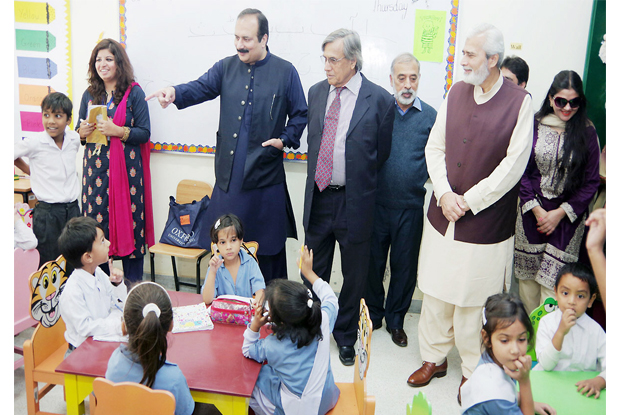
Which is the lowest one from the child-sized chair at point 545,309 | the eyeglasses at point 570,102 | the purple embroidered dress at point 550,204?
the child-sized chair at point 545,309

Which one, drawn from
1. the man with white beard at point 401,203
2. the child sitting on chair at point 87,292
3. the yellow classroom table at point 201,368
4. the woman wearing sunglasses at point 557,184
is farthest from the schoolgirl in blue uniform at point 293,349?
the woman wearing sunglasses at point 557,184

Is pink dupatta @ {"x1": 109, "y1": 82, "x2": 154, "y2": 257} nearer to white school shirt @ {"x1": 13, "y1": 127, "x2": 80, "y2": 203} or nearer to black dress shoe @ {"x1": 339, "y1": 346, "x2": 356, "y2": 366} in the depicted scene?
white school shirt @ {"x1": 13, "y1": 127, "x2": 80, "y2": 203}

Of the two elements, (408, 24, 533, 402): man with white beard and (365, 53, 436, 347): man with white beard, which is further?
(365, 53, 436, 347): man with white beard

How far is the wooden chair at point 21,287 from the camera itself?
254 cm

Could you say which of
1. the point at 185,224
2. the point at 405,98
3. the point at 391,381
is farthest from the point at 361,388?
the point at 185,224

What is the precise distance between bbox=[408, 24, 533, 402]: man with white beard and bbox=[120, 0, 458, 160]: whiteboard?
0.97m

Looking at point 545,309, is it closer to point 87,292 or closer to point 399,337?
point 399,337

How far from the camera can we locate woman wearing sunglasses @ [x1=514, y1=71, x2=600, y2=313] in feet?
8.46

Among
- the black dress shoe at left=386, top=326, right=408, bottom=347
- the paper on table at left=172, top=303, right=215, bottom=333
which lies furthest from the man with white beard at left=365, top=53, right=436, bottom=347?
the paper on table at left=172, top=303, right=215, bottom=333

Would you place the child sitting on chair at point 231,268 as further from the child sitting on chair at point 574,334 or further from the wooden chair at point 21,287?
the child sitting on chair at point 574,334

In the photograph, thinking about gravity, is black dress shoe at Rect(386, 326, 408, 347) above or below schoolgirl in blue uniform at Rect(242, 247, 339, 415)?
below

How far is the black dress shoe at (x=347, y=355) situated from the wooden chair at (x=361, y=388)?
85 cm

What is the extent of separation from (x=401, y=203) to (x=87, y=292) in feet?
6.13

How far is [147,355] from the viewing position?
157cm
